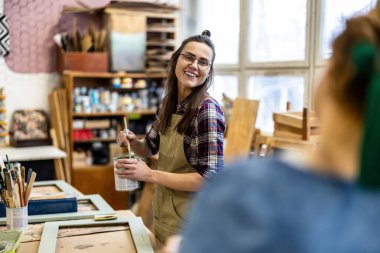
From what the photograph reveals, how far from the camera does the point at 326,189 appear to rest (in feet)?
2.04

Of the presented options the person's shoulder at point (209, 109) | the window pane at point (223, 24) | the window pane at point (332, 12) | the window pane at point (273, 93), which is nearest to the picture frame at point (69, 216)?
the person's shoulder at point (209, 109)

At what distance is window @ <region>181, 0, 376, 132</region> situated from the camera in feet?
Result: 12.6

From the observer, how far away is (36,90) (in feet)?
15.7

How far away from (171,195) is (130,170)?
0.25 metres

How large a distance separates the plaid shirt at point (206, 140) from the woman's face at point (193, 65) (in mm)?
170

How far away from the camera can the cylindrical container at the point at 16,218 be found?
190 centimetres

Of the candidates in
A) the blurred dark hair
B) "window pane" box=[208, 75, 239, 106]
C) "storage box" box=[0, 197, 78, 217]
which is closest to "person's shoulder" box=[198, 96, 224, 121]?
"storage box" box=[0, 197, 78, 217]

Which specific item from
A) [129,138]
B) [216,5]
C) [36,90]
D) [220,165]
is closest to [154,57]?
[216,5]

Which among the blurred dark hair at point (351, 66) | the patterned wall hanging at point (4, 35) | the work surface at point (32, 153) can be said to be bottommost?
the work surface at point (32, 153)

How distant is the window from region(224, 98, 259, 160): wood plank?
504mm

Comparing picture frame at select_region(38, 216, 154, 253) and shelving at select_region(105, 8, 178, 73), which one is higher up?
shelving at select_region(105, 8, 178, 73)

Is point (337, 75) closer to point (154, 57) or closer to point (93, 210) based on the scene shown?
point (93, 210)

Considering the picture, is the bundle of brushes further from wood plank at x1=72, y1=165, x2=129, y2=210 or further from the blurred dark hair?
wood plank at x1=72, y1=165, x2=129, y2=210

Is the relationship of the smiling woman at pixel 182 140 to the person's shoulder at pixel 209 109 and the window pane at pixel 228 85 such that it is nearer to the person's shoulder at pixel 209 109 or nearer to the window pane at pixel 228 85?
the person's shoulder at pixel 209 109
